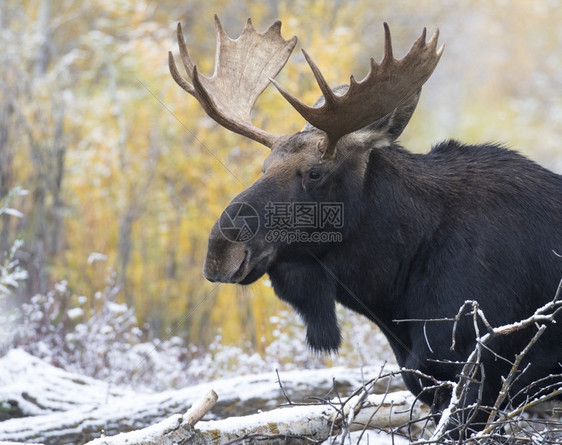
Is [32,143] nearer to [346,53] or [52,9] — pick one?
[346,53]

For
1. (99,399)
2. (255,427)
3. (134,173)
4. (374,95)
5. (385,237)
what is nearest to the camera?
(255,427)

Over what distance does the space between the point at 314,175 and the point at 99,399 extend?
2.14m

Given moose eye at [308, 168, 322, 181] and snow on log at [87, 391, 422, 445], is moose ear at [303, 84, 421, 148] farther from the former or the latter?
snow on log at [87, 391, 422, 445]

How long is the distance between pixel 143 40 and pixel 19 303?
4434mm

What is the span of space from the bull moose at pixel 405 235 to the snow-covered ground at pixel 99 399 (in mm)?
796

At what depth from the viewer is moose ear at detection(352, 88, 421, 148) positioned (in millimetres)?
4137

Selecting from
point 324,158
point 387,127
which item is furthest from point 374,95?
point 324,158

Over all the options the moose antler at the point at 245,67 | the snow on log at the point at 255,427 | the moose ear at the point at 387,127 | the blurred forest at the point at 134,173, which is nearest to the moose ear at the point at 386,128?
the moose ear at the point at 387,127

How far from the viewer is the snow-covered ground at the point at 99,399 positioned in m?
4.57

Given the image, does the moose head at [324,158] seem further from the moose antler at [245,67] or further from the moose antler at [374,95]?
the moose antler at [245,67]

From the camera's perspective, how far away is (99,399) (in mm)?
5219

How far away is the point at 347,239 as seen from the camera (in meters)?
4.09

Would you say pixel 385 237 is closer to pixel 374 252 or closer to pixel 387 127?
pixel 374 252

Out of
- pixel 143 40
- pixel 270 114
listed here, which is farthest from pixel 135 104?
pixel 270 114
